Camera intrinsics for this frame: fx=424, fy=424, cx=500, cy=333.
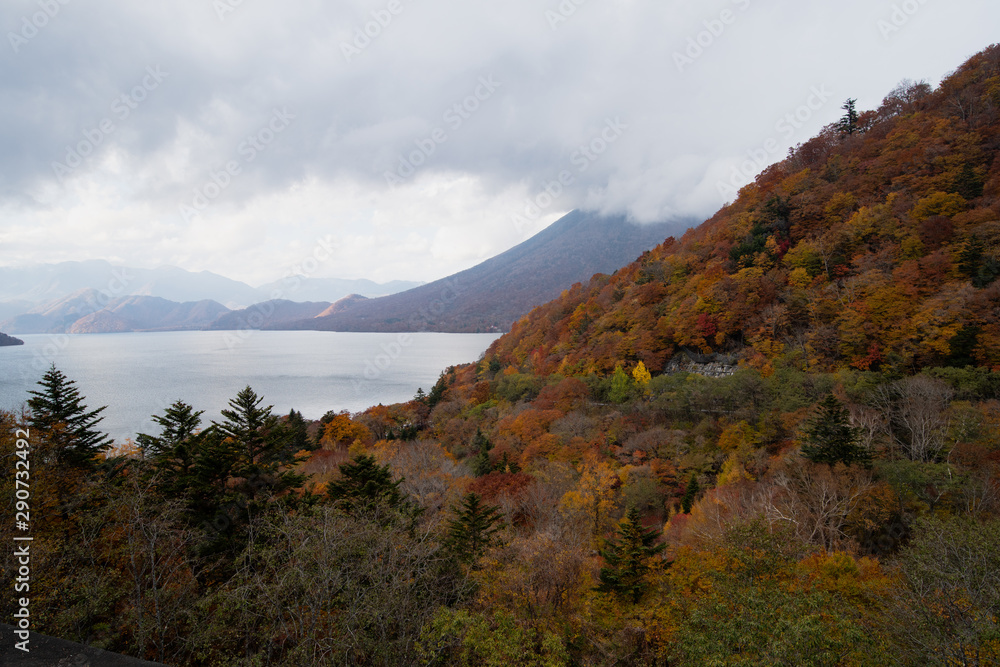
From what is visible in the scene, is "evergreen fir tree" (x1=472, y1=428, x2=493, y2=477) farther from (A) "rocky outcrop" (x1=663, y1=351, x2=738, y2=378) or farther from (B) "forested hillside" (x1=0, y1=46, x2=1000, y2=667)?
(A) "rocky outcrop" (x1=663, y1=351, x2=738, y2=378)

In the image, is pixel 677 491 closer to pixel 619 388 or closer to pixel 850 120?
pixel 619 388

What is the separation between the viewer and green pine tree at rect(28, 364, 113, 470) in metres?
14.3

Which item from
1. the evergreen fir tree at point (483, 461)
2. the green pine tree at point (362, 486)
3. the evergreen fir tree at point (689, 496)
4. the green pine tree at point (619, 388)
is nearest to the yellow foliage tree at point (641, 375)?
the green pine tree at point (619, 388)

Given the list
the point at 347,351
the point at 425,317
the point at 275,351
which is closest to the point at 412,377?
the point at 347,351

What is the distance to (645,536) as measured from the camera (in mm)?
12250

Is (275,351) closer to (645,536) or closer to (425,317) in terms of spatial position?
(425,317)

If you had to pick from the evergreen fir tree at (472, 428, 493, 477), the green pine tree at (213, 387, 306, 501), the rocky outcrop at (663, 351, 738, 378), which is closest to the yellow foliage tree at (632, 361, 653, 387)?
the rocky outcrop at (663, 351, 738, 378)

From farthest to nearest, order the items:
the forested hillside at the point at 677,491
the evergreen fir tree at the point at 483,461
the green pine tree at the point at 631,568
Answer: the evergreen fir tree at the point at 483,461
the green pine tree at the point at 631,568
the forested hillside at the point at 677,491

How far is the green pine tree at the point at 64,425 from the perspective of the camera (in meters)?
14.3

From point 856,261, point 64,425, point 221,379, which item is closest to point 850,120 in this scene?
point 856,261

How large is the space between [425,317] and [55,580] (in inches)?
6673

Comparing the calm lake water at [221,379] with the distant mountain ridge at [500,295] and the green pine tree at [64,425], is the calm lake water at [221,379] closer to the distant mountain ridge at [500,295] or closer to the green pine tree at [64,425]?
the green pine tree at [64,425]

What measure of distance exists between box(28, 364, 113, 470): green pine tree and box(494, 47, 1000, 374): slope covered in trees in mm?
31370

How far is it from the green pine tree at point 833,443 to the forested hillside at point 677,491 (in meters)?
0.09
